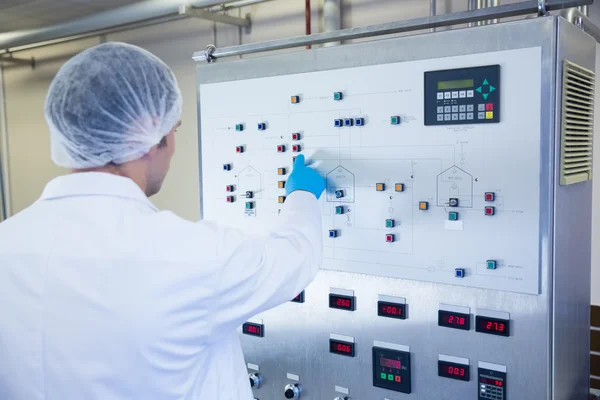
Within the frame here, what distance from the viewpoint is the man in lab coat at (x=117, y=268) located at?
0.97 m

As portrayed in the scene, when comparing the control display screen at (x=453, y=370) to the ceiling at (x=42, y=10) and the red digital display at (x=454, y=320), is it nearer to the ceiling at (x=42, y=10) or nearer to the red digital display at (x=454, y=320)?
the red digital display at (x=454, y=320)

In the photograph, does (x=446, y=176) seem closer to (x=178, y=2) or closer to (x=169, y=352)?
(x=169, y=352)

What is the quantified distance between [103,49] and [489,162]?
2.84ft

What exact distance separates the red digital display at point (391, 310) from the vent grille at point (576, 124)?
19.6 inches

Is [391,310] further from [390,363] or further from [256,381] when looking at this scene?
[256,381]

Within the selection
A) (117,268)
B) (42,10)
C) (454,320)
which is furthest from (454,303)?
(42,10)

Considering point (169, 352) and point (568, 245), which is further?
point (568, 245)

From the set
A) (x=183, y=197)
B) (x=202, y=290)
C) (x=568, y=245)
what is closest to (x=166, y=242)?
(x=202, y=290)

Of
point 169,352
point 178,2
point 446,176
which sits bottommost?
point 169,352

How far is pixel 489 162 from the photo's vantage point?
4.21 feet

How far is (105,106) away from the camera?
1.06 m

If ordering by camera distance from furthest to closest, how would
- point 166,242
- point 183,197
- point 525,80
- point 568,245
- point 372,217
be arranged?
point 183,197 < point 372,217 < point 568,245 < point 525,80 < point 166,242

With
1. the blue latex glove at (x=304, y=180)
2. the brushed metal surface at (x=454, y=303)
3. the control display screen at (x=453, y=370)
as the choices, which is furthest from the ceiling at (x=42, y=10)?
the control display screen at (x=453, y=370)

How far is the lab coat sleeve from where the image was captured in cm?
105
